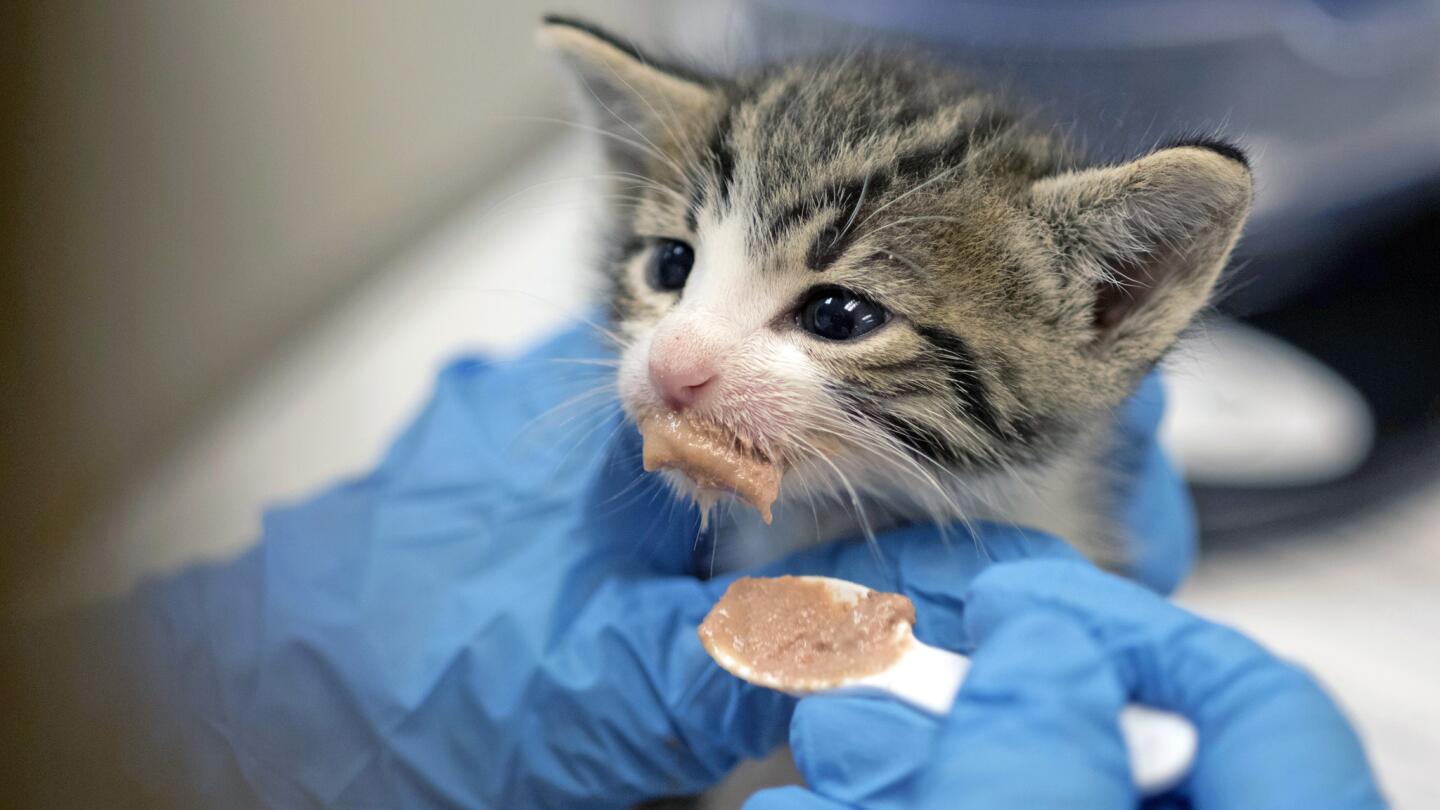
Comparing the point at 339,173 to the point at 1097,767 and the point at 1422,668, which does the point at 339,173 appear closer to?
the point at 1097,767

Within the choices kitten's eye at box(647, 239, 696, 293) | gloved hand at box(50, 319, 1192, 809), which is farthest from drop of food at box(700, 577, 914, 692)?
kitten's eye at box(647, 239, 696, 293)

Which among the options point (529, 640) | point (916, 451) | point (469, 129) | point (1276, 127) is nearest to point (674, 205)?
point (916, 451)

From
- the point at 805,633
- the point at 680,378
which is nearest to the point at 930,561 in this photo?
the point at 805,633

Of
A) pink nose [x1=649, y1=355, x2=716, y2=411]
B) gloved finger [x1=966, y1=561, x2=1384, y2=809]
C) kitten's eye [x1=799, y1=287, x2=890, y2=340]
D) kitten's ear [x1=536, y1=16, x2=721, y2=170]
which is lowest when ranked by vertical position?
gloved finger [x1=966, y1=561, x2=1384, y2=809]

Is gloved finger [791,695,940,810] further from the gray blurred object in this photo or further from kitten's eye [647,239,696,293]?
the gray blurred object

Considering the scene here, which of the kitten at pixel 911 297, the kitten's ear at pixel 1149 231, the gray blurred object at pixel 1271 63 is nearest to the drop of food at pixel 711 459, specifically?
the kitten at pixel 911 297

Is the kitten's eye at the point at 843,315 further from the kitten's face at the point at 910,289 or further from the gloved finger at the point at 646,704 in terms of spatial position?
the gloved finger at the point at 646,704
